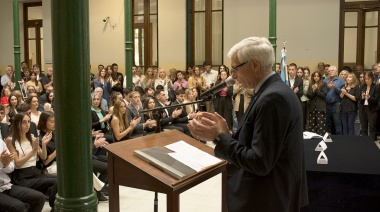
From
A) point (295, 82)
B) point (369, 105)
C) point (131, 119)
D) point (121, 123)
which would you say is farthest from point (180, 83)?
point (121, 123)

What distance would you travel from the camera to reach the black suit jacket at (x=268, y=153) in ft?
7.25

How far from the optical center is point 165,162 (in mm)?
2910

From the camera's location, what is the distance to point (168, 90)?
11398 millimetres

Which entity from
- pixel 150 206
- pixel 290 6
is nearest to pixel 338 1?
pixel 290 6

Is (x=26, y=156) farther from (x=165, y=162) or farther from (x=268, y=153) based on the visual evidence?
(x=268, y=153)

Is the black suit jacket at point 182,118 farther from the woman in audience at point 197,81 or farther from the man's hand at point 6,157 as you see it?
the man's hand at point 6,157

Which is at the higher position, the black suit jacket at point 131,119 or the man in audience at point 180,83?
the man in audience at point 180,83

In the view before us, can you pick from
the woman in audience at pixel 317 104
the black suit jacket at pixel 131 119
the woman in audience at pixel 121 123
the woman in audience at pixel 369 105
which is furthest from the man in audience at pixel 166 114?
the woman in audience at pixel 369 105

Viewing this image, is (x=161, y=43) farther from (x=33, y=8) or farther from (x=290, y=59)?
(x=33, y=8)

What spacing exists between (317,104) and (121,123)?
4.93 m

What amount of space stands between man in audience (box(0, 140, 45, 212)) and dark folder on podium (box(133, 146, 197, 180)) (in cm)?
170

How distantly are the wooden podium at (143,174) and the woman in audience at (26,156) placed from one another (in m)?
1.73

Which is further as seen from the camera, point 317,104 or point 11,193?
point 317,104

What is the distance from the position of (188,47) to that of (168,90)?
3532 millimetres
